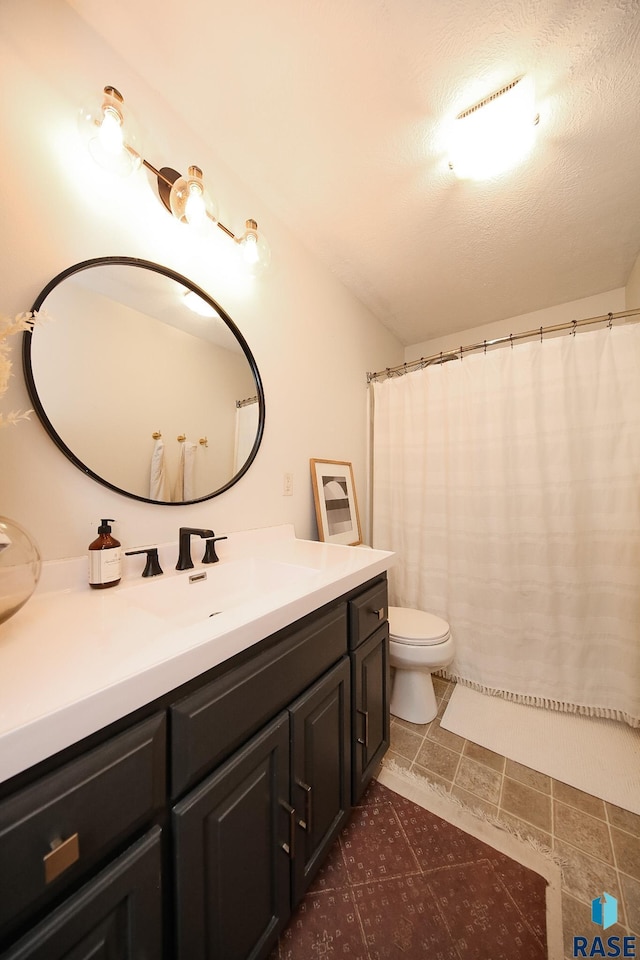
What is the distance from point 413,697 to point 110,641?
4.86 feet

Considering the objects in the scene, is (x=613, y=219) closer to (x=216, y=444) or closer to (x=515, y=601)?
(x=515, y=601)

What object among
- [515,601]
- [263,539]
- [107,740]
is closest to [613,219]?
[515,601]

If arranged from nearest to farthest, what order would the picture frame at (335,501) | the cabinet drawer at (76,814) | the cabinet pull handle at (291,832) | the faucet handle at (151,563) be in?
the cabinet drawer at (76,814) → the cabinet pull handle at (291,832) → the faucet handle at (151,563) → the picture frame at (335,501)

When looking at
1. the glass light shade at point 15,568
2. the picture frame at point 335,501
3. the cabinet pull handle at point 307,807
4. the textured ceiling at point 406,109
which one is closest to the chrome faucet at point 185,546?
the glass light shade at point 15,568

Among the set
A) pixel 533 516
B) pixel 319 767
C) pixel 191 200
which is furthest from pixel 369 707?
pixel 191 200

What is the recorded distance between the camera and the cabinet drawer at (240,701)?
52 cm

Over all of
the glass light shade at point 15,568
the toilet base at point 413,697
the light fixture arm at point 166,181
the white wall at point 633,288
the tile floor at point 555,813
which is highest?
the white wall at point 633,288

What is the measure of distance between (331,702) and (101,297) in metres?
1.33

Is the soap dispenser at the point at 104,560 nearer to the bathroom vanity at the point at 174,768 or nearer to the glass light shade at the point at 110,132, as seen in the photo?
the bathroom vanity at the point at 174,768

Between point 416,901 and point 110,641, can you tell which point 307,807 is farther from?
point 110,641

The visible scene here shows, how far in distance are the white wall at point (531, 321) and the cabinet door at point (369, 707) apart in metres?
Result: 2.16

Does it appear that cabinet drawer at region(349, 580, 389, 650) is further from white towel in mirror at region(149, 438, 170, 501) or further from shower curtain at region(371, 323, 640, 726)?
shower curtain at region(371, 323, 640, 726)

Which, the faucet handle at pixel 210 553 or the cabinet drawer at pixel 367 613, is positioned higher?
the faucet handle at pixel 210 553

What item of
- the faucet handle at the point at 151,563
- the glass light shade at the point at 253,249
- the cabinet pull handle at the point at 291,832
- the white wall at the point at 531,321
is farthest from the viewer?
the white wall at the point at 531,321
